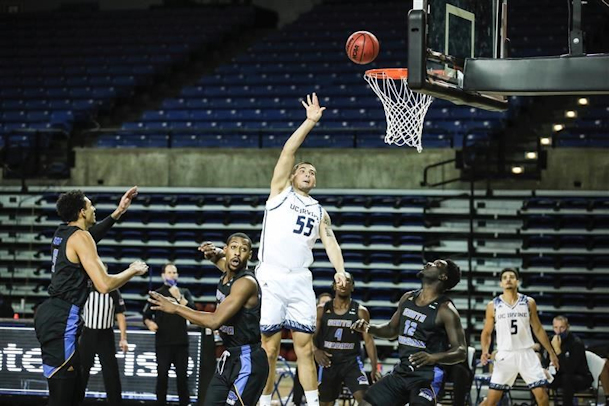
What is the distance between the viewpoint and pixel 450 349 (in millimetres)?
8258

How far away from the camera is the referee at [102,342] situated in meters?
11.7

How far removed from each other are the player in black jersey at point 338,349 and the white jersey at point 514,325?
83.5 inches

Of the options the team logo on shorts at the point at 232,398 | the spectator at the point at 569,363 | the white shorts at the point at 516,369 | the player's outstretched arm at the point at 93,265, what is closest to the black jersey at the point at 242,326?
the team logo on shorts at the point at 232,398

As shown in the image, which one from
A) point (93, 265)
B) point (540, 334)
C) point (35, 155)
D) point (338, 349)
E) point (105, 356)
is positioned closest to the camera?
point (93, 265)

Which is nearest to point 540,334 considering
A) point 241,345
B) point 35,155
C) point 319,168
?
point 241,345

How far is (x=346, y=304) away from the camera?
11117mm

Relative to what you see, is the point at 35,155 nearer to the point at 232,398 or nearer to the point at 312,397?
the point at 312,397

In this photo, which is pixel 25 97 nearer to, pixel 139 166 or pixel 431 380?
pixel 139 166

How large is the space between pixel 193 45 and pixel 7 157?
5872 mm

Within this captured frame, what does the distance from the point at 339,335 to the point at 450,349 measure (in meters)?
2.75

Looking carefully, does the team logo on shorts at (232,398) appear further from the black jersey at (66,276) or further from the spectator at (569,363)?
the spectator at (569,363)

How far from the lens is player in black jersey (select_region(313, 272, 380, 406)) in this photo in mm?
10562

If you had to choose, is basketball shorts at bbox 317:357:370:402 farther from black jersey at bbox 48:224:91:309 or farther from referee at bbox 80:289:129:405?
black jersey at bbox 48:224:91:309

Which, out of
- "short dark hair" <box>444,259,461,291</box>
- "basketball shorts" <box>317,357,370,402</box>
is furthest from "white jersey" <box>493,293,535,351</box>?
"short dark hair" <box>444,259,461,291</box>
